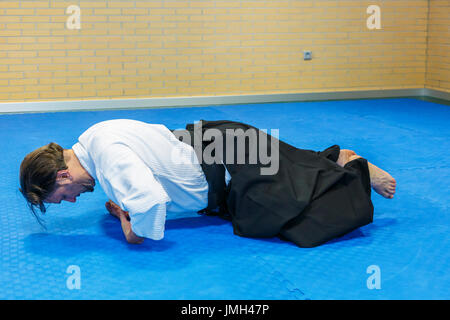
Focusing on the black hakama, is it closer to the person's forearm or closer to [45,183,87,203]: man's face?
the person's forearm

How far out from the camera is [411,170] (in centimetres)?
370

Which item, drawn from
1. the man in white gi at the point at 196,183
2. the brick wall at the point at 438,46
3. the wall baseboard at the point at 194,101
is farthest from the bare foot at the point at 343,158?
the brick wall at the point at 438,46

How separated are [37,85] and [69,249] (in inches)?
190

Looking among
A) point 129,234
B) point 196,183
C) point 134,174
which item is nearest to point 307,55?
point 196,183

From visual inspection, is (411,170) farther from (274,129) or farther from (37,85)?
(37,85)

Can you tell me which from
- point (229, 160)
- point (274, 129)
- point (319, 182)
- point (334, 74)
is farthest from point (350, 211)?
point (334, 74)

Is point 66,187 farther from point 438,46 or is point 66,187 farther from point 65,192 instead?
point 438,46

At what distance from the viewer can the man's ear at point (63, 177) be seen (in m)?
2.37

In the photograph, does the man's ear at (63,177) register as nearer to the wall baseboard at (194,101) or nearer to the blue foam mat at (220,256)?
the blue foam mat at (220,256)

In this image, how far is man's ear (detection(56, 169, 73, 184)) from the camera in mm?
2365

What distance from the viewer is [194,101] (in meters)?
7.21

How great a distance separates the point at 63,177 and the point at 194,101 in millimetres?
4922

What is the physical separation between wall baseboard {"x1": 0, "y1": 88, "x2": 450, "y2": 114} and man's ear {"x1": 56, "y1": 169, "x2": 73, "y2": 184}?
4661 mm

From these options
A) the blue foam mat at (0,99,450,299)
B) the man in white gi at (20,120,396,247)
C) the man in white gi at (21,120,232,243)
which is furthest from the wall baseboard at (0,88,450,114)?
the man in white gi at (20,120,396,247)
